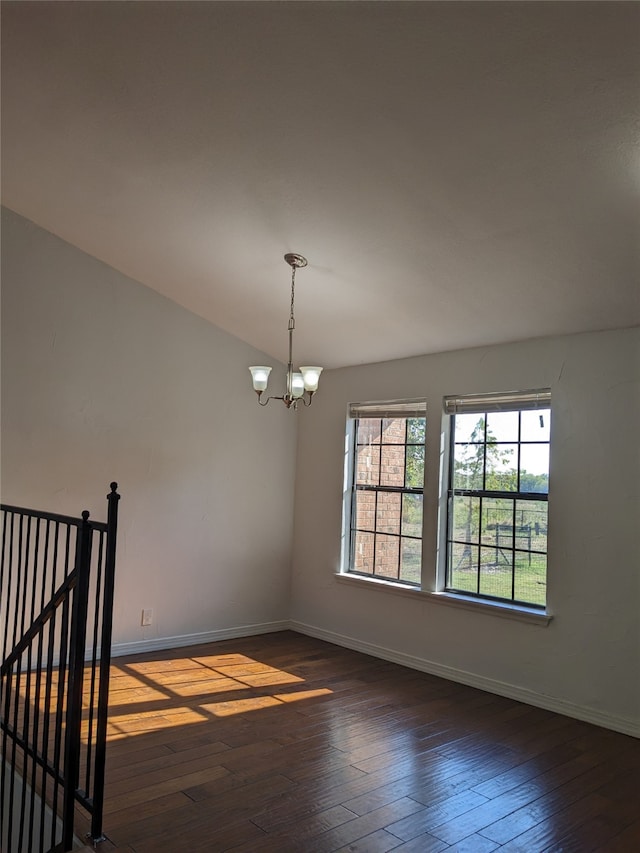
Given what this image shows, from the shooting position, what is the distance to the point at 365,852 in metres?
2.49

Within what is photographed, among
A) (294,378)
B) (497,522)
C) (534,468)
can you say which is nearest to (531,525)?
(497,522)

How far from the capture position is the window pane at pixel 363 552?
18.0 ft

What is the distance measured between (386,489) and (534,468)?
53.6 inches

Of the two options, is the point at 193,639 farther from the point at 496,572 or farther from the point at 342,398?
the point at 496,572

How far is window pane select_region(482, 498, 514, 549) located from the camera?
14.7 feet

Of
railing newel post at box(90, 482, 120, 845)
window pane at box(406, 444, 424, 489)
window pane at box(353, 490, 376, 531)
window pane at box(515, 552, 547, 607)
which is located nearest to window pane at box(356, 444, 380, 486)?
window pane at box(353, 490, 376, 531)

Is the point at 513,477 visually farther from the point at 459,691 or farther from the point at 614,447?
the point at 459,691

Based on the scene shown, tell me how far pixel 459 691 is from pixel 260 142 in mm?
3637

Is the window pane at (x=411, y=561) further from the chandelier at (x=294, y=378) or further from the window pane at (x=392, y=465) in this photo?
the chandelier at (x=294, y=378)

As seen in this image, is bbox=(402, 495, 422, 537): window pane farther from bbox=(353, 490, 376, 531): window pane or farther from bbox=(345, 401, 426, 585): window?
bbox=(353, 490, 376, 531): window pane

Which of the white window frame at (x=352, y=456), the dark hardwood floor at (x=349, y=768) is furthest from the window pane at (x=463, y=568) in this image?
the dark hardwood floor at (x=349, y=768)

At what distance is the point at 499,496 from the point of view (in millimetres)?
4551

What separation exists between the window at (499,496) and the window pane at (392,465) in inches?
20.0

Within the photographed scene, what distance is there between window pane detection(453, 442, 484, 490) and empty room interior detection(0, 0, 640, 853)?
0.12 feet
